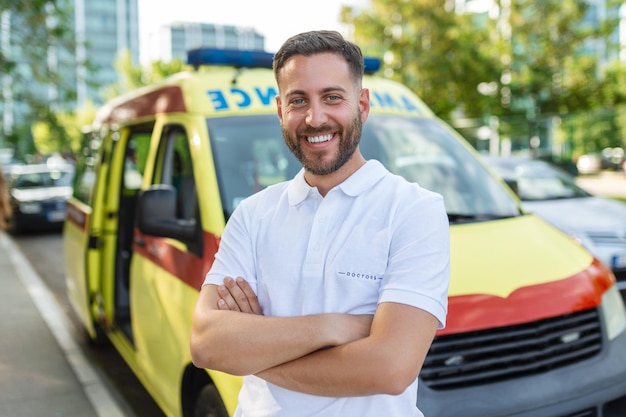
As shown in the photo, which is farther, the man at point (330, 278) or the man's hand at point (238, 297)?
the man's hand at point (238, 297)

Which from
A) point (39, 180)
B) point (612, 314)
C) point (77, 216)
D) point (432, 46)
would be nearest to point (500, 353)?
point (612, 314)

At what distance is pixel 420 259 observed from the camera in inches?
67.2

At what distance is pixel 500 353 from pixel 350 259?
111 cm

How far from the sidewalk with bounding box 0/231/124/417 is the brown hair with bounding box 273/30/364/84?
10.6 feet

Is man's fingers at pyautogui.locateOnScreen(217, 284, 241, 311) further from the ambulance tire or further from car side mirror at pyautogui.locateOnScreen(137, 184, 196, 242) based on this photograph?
car side mirror at pyautogui.locateOnScreen(137, 184, 196, 242)

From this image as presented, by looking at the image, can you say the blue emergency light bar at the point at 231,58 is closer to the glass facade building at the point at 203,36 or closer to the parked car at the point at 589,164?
the parked car at the point at 589,164

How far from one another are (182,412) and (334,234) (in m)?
1.79

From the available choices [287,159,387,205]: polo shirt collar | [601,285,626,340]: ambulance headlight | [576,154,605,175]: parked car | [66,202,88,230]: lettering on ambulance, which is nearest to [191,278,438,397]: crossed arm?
[287,159,387,205]: polo shirt collar

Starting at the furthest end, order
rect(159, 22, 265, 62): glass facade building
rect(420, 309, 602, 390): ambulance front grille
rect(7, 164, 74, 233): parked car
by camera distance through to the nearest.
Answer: rect(159, 22, 265, 62): glass facade building
rect(7, 164, 74, 233): parked car
rect(420, 309, 602, 390): ambulance front grille

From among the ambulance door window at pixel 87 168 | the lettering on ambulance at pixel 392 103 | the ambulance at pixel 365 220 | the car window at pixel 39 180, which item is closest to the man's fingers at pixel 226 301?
the ambulance at pixel 365 220

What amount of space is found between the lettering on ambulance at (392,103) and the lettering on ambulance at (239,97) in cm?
61

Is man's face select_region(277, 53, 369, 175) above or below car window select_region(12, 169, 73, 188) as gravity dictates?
above

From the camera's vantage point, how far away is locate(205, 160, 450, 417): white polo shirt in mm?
1699

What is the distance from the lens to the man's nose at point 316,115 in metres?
1.78
